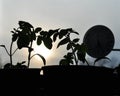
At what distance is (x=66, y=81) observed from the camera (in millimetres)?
934

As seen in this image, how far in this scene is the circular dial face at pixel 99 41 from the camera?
1.38 m

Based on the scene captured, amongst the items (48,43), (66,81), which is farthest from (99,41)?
(66,81)

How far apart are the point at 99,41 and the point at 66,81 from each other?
1.72ft

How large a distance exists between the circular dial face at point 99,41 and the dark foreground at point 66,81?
43cm

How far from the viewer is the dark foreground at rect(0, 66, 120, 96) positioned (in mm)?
929

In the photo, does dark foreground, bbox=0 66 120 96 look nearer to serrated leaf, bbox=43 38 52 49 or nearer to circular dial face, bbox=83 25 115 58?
serrated leaf, bbox=43 38 52 49
